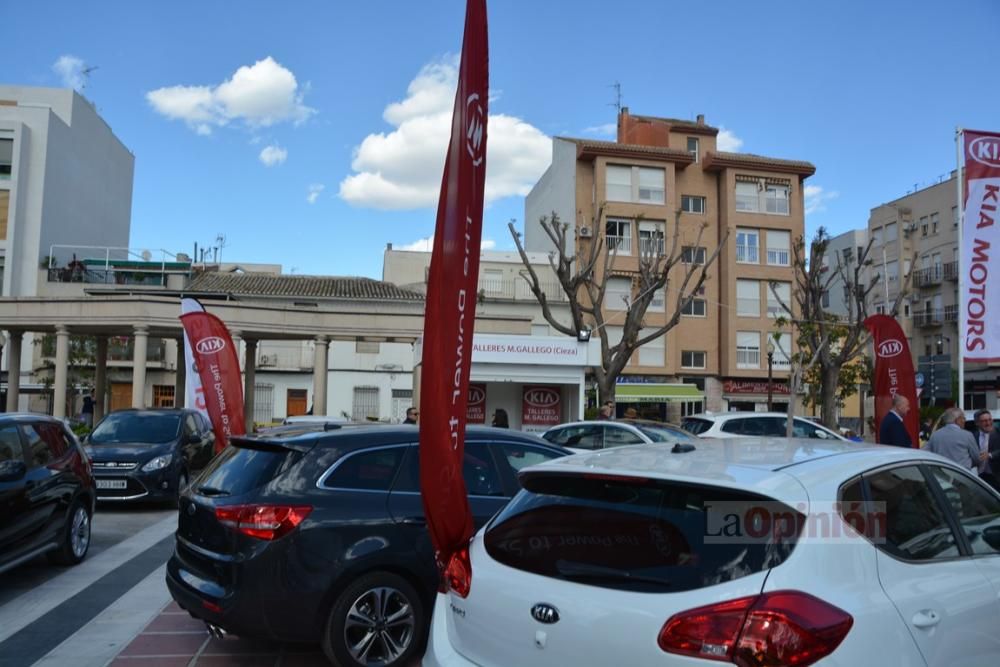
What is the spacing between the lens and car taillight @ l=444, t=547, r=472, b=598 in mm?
3402

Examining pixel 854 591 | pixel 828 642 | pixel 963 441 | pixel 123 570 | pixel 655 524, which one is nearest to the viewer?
pixel 828 642

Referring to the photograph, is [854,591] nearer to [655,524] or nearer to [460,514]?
[655,524]

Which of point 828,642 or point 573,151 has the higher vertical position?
point 573,151

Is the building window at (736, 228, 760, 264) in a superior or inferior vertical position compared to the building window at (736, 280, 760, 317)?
superior

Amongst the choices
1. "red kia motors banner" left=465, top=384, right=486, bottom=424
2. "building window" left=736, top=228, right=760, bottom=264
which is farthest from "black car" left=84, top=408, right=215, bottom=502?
"building window" left=736, top=228, right=760, bottom=264

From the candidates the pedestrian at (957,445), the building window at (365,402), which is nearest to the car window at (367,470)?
the pedestrian at (957,445)

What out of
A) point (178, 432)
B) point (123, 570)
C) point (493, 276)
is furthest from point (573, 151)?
point (123, 570)

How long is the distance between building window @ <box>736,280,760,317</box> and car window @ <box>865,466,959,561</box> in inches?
1683

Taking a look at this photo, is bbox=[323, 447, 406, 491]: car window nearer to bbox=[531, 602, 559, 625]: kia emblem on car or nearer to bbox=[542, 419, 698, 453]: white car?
bbox=[531, 602, 559, 625]: kia emblem on car

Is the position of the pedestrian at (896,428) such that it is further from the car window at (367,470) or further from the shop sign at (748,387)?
the shop sign at (748,387)

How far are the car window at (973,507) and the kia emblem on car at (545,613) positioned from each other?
194 centimetres

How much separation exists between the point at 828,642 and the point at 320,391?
89.1 ft

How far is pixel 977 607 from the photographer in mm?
3254

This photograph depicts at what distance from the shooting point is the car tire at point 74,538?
8.34 meters
